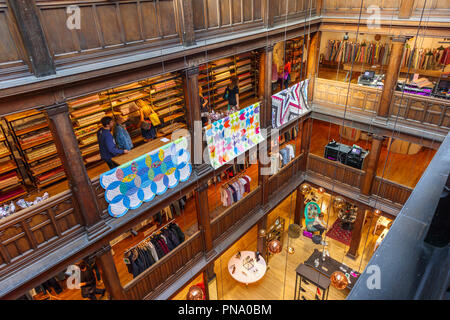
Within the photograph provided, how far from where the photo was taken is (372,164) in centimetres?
912

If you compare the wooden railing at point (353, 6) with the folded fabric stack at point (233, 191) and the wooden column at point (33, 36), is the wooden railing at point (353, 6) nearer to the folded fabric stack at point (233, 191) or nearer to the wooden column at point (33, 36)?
the folded fabric stack at point (233, 191)

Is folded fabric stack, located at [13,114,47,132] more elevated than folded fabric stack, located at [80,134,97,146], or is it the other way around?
folded fabric stack, located at [13,114,47,132]

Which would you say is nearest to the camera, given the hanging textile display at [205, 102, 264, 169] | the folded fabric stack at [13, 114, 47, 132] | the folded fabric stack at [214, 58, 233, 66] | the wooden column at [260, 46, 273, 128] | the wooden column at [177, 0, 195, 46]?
the wooden column at [177, 0, 195, 46]

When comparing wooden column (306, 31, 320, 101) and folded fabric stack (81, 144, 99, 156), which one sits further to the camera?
wooden column (306, 31, 320, 101)

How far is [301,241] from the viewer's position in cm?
1200

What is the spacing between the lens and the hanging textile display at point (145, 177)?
5.46 metres

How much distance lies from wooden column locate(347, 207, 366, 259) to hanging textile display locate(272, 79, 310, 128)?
3.82m

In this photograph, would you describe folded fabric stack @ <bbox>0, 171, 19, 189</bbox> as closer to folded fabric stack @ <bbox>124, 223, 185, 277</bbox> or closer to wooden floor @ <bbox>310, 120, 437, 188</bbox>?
folded fabric stack @ <bbox>124, 223, 185, 277</bbox>

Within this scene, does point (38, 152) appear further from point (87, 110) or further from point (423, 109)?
point (423, 109)

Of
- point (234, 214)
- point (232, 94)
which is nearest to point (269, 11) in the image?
point (232, 94)

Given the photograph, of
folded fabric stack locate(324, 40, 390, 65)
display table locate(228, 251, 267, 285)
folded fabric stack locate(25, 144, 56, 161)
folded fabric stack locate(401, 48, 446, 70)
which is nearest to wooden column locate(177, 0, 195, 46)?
folded fabric stack locate(25, 144, 56, 161)

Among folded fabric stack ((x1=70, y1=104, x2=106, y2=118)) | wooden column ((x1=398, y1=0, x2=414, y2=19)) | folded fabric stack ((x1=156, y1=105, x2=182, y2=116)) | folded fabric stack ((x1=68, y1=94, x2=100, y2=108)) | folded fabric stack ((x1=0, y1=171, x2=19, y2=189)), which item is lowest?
folded fabric stack ((x1=0, y1=171, x2=19, y2=189))

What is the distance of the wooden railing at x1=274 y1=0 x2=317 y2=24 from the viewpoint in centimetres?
749
